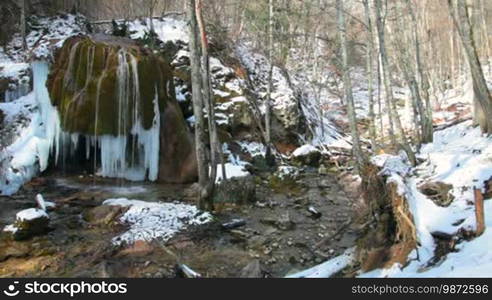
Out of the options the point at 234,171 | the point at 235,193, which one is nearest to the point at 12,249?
the point at 235,193

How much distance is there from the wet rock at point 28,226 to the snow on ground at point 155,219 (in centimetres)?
143

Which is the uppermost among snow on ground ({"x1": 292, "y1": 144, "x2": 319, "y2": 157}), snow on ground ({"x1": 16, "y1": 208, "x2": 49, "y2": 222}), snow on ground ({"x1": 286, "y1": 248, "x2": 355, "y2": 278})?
snow on ground ({"x1": 292, "y1": 144, "x2": 319, "y2": 157})

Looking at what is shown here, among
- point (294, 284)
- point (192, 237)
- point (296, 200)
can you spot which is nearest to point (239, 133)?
point (296, 200)

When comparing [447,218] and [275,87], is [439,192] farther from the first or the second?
[275,87]

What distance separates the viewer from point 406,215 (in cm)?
550

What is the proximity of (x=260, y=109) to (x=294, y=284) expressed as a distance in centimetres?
1410

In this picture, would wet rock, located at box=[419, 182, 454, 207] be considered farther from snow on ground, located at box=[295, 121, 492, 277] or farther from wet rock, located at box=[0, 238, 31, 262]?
wet rock, located at box=[0, 238, 31, 262]

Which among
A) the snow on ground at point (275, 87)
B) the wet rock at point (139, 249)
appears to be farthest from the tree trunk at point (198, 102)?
the snow on ground at point (275, 87)

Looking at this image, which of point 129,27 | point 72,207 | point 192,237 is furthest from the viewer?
point 129,27

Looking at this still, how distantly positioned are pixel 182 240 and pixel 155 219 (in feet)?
3.58

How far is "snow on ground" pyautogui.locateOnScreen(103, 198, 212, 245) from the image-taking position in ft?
26.2

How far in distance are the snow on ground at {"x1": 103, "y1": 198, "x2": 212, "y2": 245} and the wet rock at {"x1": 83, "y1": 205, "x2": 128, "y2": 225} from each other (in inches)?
6.8

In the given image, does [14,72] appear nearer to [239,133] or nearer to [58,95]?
[58,95]

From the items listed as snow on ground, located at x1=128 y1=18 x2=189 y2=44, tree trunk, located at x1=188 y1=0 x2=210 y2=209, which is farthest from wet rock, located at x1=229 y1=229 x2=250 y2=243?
snow on ground, located at x1=128 y1=18 x2=189 y2=44
